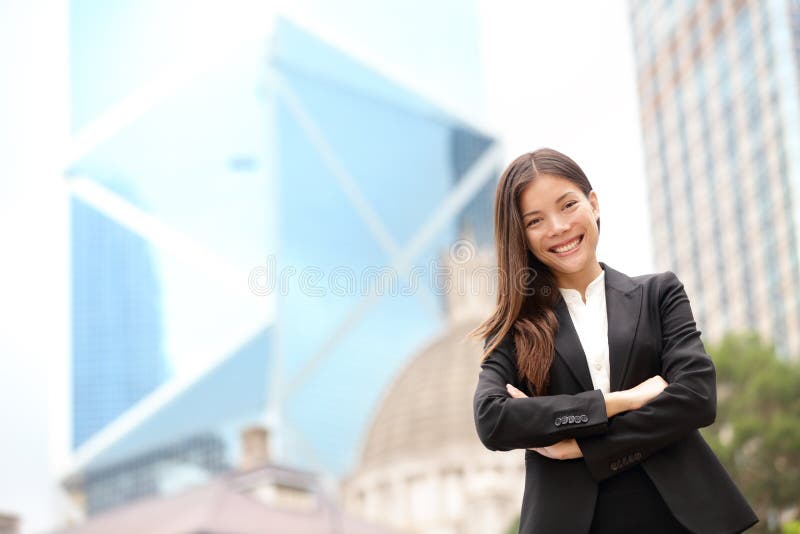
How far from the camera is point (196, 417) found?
79.5 meters

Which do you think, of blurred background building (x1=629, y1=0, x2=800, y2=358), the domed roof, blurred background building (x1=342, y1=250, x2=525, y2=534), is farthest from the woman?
the domed roof

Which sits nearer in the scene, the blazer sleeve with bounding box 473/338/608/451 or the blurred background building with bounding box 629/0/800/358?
the blazer sleeve with bounding box 473/338/608/451

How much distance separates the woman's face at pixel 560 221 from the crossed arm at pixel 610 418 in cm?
40

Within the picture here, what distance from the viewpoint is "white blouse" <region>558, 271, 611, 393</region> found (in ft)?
10.4

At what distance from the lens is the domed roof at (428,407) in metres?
63.8

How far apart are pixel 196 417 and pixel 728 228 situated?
37.1 metres

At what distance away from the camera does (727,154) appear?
61.0 m

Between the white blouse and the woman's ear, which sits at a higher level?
the woman's ear

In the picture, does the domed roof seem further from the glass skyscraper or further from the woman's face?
the woman's face

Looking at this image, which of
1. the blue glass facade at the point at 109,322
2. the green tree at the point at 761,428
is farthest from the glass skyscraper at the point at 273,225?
the green tree at the point at 761,428

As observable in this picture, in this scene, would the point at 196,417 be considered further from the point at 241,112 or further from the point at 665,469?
the point at 665,469

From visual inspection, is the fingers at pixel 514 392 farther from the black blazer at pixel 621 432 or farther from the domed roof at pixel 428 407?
the domed roof at pixel 428 407

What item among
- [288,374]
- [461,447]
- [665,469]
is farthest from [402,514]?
[665,469]

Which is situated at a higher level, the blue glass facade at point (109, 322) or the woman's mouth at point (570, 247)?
the blue glass facade at point (109, 322)
